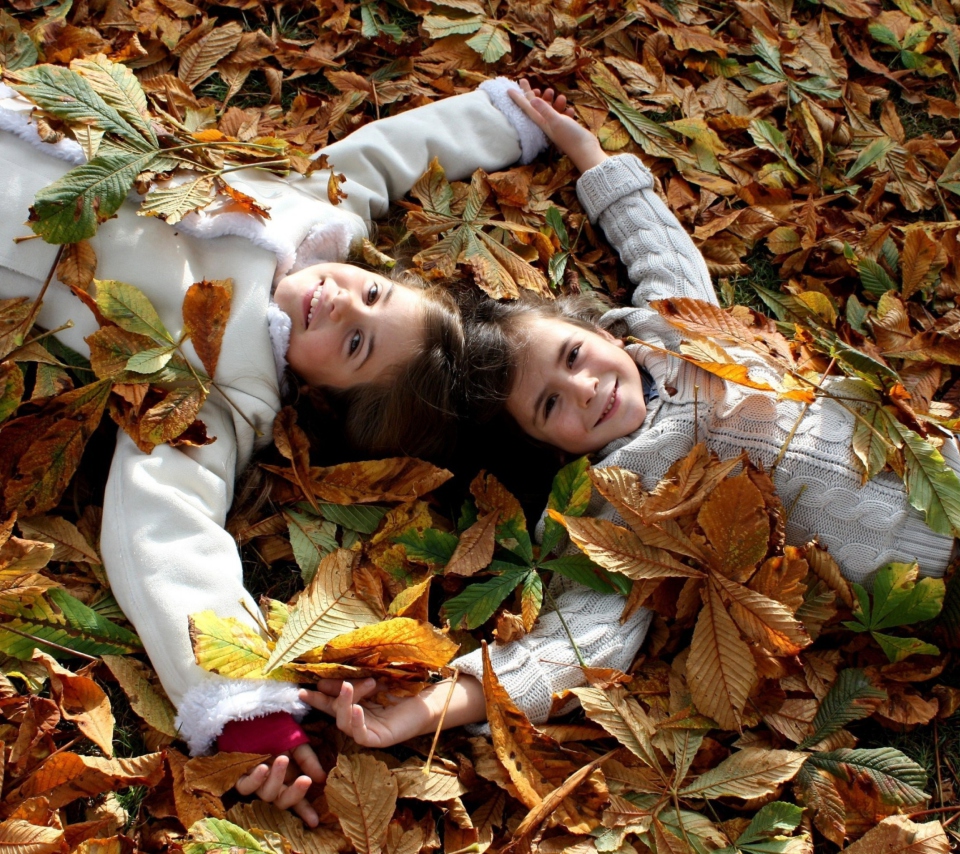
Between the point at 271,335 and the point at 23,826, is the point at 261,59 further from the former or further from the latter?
the point at 23,826

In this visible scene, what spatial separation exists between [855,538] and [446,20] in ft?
5.76

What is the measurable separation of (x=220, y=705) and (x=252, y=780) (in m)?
0.14

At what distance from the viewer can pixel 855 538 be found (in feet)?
5.62

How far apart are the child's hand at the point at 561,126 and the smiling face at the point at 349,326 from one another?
2.33 feet

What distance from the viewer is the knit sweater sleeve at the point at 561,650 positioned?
1.57 metres

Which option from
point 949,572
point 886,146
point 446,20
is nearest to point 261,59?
point 446,20

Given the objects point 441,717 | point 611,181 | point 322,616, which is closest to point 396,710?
point 441,717

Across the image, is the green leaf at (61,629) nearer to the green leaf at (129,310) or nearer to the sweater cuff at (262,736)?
the sweater cuff at (262,736)

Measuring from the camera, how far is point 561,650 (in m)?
1.61

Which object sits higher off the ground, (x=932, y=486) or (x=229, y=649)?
(x=932, y=486)

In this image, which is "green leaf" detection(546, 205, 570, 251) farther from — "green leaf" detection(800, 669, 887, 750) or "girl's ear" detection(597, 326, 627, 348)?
"green leaf" detection(800, 669, 887, 750)

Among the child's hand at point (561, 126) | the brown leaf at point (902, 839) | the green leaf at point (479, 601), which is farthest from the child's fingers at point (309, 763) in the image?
the child's hand at point (561, 126)

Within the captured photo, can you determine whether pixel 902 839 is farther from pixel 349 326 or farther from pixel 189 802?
pixel 349 326

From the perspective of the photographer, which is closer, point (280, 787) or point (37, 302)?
point (280, 787)
